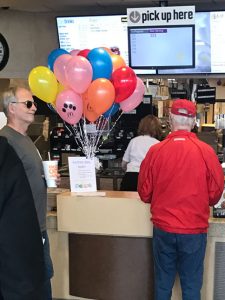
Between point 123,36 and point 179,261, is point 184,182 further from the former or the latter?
point 123,36

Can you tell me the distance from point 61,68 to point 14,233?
2.43m

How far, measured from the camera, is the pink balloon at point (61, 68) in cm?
378

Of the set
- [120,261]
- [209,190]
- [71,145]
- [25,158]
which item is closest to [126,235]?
[120,261]

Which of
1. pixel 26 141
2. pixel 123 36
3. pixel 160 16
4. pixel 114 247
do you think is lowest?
pixel 114 247

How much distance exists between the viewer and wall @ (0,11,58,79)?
20.5 feet

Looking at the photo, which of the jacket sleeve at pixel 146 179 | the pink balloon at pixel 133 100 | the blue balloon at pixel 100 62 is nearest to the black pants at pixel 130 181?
the pink balloon at pixel 133 100

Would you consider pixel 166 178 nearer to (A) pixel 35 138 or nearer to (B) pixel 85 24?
(B) pixel 85 24

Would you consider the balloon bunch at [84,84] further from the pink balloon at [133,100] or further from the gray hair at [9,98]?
the gray hair at [9,98]

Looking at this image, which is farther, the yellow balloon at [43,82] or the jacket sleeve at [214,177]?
the yellow balloon at [43,82]

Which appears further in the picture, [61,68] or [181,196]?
[61,68]

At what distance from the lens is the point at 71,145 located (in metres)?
6.80

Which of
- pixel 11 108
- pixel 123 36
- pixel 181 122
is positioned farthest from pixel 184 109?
pixel 123 36

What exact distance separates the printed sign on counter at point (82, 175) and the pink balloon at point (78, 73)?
0.57 m

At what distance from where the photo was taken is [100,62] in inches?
147
